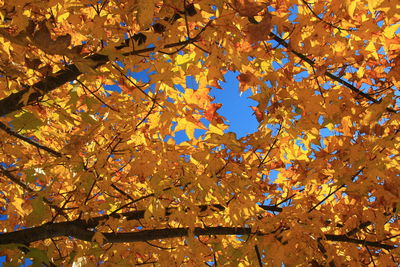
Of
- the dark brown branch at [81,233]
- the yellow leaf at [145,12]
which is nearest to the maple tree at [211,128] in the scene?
the dark brown branch at [81,233]

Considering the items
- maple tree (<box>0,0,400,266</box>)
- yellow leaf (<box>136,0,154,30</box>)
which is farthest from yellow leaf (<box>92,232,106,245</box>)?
yellow leaf (<box>136,0,154,30</box>)

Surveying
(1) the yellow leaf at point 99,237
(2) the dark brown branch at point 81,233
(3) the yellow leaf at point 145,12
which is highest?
(3) the yellow leaf at point 145,12

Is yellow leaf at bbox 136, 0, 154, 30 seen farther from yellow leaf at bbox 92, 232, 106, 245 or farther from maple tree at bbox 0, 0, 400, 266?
yellow leaf at bbox 92, 232, 106, 245

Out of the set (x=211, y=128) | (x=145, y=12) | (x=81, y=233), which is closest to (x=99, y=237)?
(x=81, y=233)

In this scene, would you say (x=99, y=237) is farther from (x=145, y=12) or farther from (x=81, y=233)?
(x=145, y=12)

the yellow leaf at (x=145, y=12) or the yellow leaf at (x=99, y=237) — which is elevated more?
the yellow leaf at (x=145, y=12)

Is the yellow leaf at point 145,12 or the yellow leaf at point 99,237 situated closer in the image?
the yellow leaf at point 145,12

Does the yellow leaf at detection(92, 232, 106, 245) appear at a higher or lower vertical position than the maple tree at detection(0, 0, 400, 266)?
lower

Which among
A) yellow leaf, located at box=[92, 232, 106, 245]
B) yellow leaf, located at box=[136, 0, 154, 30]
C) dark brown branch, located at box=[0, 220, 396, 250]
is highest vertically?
yellow leaf, located at box=[136, 0, 154, 30]

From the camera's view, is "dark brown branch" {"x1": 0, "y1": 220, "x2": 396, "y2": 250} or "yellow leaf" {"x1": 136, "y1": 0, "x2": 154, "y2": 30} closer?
"yellow leaf" {"x1": 136, "y1": 0, "x2": 154, "y2": 30}

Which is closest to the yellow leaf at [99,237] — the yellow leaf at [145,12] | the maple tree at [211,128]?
the maple tree at [211,128]

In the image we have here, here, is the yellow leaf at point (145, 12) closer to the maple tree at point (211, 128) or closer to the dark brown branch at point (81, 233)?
the maple tree at point (211, 128)

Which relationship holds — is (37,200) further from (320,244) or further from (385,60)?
(385,60)

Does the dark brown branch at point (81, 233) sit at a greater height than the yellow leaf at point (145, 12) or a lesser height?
lesser
